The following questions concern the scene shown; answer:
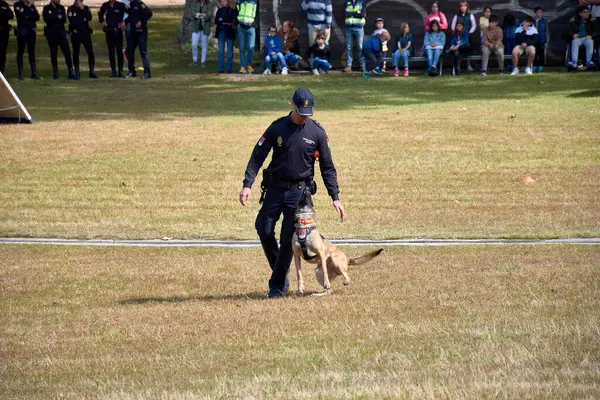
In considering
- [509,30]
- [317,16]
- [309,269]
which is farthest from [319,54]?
[309,269]

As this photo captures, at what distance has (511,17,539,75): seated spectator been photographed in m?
30.6

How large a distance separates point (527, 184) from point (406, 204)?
2.64m

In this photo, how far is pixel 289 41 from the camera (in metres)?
32.2

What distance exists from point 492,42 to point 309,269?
19369 mm

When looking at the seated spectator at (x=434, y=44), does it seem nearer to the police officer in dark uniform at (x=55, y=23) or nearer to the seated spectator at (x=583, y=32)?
the seated spectator at (x=583, y=32)

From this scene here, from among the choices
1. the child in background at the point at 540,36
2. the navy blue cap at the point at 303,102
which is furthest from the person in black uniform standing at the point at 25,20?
the navy blue cap at the point at 303,102

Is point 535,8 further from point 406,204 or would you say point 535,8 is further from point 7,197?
point 7,197

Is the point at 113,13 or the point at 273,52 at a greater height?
the point at 113,13

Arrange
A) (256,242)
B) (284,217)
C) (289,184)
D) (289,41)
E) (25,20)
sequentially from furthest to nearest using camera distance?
(289,41)
(25,20)
(256,242)
(284,217)
(289,184)

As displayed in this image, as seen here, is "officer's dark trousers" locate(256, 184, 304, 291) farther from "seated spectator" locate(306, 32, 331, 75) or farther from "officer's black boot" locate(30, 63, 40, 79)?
"officer's black boot" locate(30, 63, 40, 79)

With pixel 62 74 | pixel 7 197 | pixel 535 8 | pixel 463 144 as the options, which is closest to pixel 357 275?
pixel 7 197

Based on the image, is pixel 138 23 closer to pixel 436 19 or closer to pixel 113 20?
pixel 113 20

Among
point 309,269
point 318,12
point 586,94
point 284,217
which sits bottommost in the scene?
point 309,269

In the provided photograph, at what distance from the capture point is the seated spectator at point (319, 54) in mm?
31375
